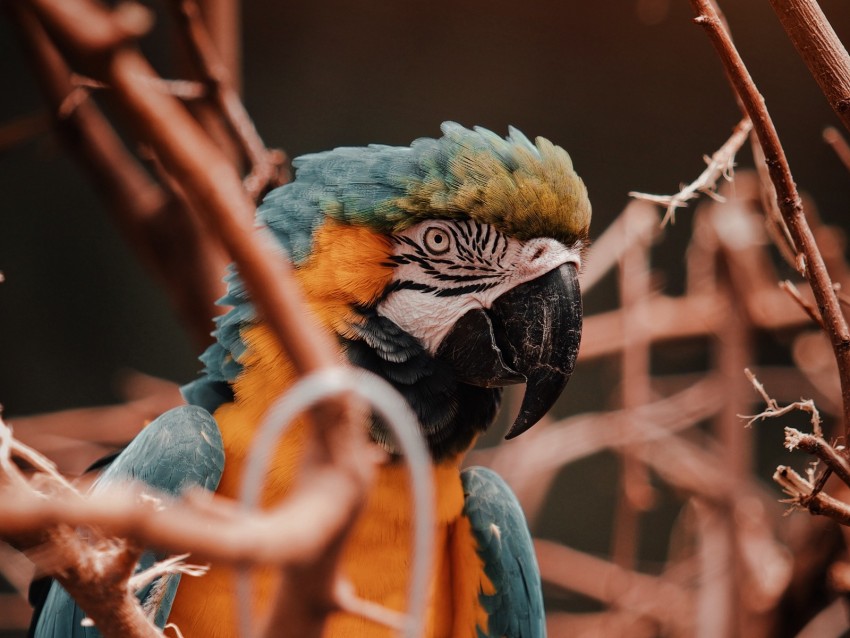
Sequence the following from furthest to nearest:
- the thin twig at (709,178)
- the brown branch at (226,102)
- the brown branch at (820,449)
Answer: the brown branch at (226,102), the thin twig at (709,178), the brown branch at (820,449)

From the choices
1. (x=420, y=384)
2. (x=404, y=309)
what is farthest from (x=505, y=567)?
(x=404, y=309)

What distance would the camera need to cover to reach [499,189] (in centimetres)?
144

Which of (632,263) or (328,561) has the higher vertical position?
(328,561)

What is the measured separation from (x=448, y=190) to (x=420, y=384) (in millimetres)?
332

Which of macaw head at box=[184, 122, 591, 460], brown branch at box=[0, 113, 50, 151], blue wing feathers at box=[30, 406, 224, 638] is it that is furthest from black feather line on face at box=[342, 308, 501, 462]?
brown branch at box=[0, 113, 50, 151]

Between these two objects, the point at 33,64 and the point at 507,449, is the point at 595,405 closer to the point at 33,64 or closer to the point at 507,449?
the point at 507,449

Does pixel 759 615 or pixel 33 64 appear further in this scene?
pixel 33 64

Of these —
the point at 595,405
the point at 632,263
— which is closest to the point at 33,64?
the point at 632,263

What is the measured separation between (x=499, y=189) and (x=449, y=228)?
0.11 m

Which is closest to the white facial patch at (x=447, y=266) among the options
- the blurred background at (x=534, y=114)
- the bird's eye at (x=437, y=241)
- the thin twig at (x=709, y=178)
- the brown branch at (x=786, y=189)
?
the bird's eye at (x=437, y=241)

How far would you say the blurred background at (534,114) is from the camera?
3.90 metres

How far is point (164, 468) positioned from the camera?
1351mm

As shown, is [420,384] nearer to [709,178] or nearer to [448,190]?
[448,190]

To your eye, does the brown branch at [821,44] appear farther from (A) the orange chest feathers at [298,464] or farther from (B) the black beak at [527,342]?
→ (A) the orange chest feathers at [298,464]
